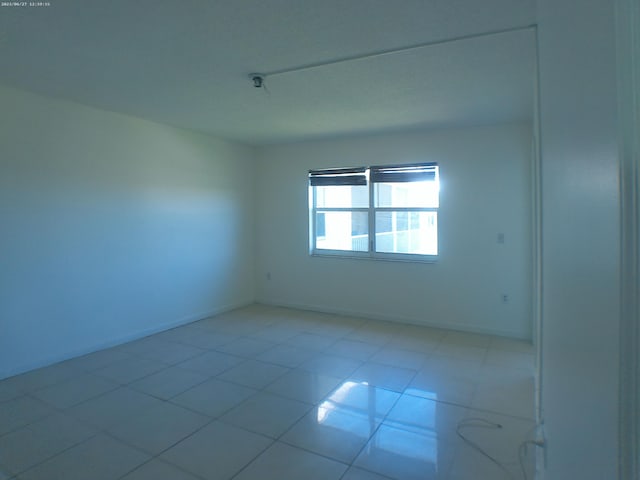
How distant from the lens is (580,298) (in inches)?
23.8

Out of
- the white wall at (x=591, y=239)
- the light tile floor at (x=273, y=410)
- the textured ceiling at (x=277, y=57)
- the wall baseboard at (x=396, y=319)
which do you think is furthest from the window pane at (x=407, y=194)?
the white wall at (x=591, y=239)

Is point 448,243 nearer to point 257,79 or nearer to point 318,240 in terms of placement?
point 318,240

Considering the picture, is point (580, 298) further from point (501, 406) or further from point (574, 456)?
point (501, 406)

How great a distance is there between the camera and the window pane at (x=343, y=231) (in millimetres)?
5168

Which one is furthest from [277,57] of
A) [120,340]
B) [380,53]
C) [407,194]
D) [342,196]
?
[120,340]

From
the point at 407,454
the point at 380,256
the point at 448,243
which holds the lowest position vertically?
the point at 407,454

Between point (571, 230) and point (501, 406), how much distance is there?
251 centimetres

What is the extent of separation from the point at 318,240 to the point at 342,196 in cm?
75

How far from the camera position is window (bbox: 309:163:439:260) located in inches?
185

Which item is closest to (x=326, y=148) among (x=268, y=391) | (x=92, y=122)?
(x=92, y=122)

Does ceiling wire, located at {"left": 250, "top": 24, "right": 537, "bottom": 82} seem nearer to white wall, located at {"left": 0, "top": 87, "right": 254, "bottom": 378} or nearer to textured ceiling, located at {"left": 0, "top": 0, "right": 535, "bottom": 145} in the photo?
textured ceiling, located at {"left": 0, "top": 0, "right": 535, "bottom": 145}

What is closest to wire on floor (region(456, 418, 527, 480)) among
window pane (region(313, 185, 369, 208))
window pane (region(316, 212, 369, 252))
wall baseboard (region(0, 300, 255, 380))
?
window pane (region(316, 212, 369, 252))

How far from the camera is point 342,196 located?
5320 mm

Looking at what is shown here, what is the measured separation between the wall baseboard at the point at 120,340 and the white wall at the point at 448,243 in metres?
1.12
